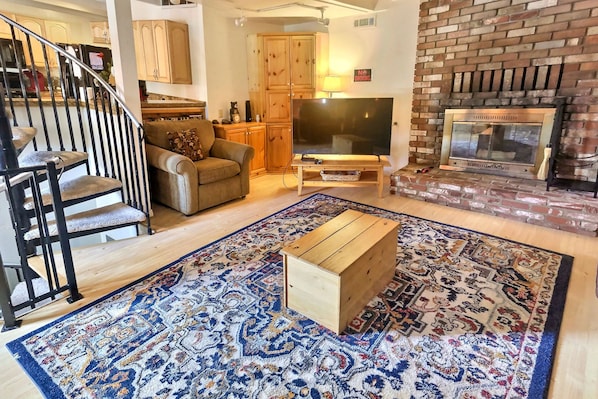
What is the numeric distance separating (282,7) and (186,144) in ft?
6.86

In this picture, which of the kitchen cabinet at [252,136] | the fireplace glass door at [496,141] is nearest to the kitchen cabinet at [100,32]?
the kitchen cabinet at [252,136]

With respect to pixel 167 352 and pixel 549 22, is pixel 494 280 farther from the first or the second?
pixel 549 22

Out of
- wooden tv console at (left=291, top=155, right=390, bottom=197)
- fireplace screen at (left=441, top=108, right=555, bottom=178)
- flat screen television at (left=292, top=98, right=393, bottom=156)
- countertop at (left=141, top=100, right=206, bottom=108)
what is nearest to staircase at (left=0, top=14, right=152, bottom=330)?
countertop at (left=141, top=100, right=206, bottom=108)

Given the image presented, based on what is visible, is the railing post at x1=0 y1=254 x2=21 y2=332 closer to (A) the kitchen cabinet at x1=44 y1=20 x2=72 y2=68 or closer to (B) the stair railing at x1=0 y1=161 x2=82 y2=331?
(B) the stair railing at x1=0 y1=161 x2=82 y2=331

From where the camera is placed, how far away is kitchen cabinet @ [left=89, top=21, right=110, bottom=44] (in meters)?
5.75

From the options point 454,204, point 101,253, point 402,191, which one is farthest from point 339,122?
point 101,253

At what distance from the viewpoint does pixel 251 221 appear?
11.5ft

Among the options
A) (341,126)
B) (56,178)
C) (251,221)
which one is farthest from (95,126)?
(341,126)

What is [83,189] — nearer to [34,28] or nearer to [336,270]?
[336,270]

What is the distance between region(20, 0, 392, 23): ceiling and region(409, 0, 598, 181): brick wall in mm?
821

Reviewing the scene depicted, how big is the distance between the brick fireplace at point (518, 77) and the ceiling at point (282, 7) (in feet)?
2.68

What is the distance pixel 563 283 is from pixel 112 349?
2797 millimetres

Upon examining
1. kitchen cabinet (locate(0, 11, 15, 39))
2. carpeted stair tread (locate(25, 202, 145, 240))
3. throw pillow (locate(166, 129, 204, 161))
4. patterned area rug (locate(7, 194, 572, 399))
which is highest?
kitchen cabinet (locate(0, 11, 15, 39))

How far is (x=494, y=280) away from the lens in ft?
7.93
